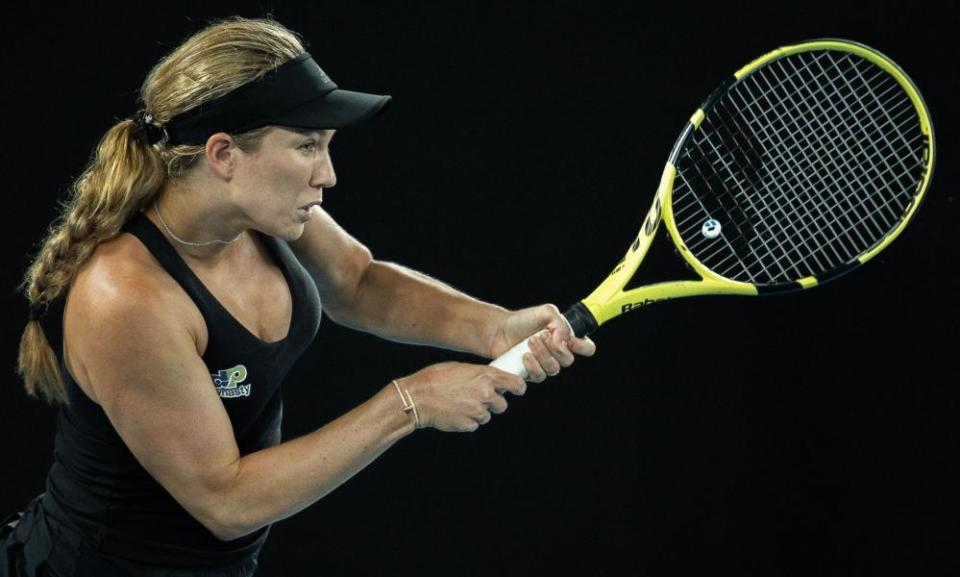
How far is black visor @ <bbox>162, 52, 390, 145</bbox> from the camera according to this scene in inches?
64.1

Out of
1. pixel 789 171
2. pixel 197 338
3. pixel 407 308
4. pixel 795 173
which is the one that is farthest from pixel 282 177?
pixel 795 173

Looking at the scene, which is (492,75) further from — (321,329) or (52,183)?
(52,183)

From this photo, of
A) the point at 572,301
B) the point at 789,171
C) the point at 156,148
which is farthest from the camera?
the point at 572,301

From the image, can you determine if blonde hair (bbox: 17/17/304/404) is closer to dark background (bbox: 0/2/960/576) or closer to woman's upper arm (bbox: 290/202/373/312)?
woman's upper arm (bbox: 290/202/373/312)

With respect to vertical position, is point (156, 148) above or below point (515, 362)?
above

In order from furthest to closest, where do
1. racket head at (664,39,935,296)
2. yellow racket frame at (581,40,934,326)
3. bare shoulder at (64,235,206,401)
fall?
racket head at (664,39,935,296) → yellow racket frame at (581,40,934,326) → bare shoulder at (64,235,206,401)

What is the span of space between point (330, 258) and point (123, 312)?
1.68 feet

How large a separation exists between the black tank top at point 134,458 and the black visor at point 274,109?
0.48 ft

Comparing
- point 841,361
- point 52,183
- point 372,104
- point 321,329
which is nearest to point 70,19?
point 52,183

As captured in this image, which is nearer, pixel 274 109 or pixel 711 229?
pixel 274 109

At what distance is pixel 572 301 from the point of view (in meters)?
2.80

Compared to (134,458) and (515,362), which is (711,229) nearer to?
(515,362)

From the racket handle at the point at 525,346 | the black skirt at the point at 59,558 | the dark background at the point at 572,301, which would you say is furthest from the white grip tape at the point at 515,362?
the dark background at the point at 572,301

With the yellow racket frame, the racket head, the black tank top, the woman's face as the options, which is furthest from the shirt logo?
the racket head
